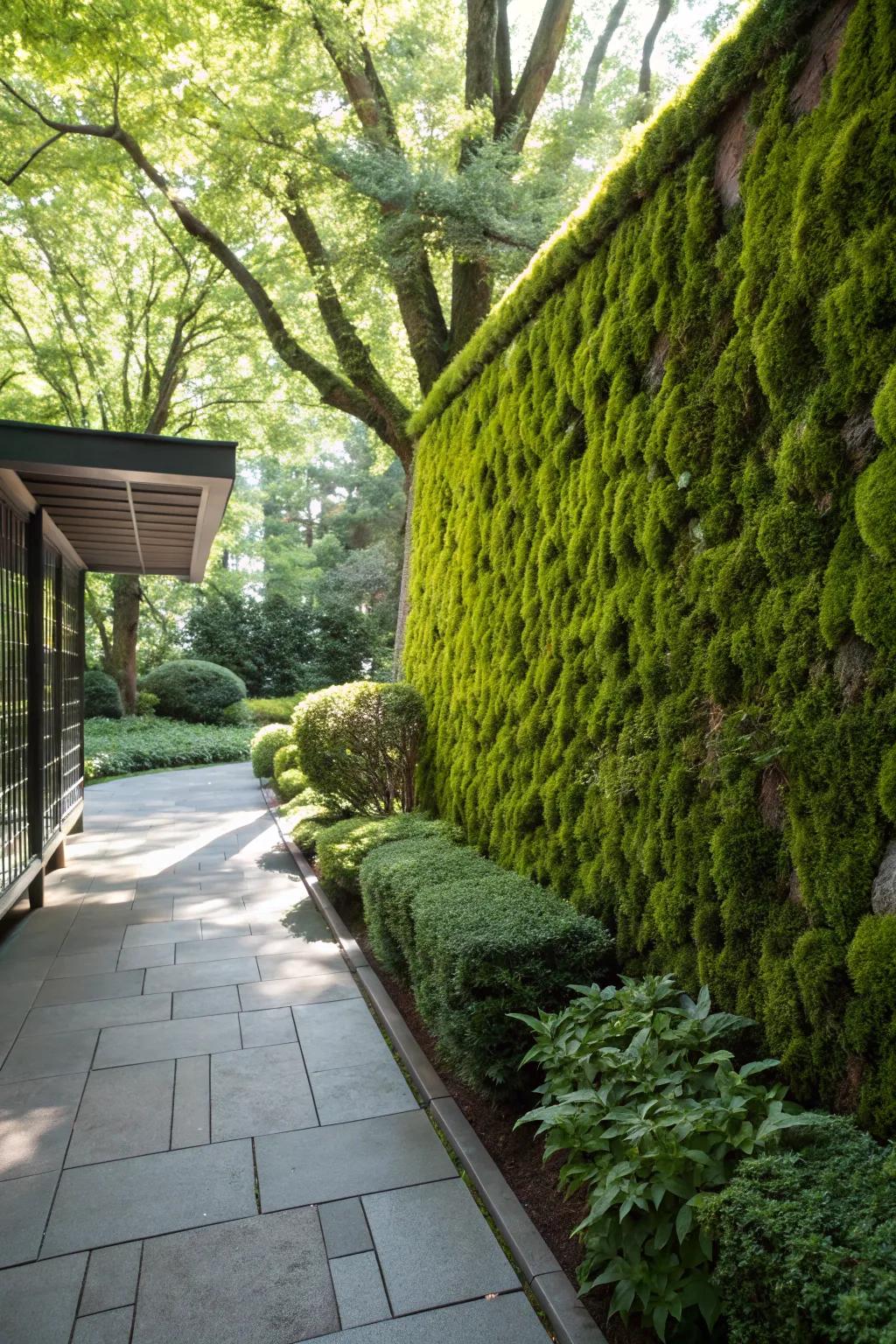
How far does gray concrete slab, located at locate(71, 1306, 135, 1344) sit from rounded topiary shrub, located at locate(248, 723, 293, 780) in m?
9.58

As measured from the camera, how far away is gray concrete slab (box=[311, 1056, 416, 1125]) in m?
3.30

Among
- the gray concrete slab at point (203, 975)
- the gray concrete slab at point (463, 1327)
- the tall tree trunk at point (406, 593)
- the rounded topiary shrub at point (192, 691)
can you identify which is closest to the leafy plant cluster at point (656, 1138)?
the gray concrete slab at point (463, 1327)

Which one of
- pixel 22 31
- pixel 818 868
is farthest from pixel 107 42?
pixel 818 868

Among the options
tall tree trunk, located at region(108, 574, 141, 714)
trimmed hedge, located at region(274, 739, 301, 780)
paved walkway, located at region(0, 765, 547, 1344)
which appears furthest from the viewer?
tall tree trunk, located at region(108, 574, 141, 714)

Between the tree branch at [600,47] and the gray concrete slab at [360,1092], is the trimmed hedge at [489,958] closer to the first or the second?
the gray concrete slab at [360,1092]

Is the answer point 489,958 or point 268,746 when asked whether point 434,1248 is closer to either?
point 489,958

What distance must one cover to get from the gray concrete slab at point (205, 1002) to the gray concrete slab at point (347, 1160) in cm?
130

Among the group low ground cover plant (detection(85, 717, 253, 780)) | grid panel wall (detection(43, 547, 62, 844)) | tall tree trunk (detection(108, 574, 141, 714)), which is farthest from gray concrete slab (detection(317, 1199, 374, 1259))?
tall tree trunk (detection(108, 574, 141, 714))

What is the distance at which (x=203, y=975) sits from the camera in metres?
4.82

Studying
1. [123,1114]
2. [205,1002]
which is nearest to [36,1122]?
[123,1114]

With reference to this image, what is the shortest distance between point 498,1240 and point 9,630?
15.1ft

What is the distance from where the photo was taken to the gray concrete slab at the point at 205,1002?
4.28m

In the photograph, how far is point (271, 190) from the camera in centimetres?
1007

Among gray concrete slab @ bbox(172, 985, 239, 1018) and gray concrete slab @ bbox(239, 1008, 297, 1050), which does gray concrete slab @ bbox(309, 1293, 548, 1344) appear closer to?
gray concrete slab @ bbox(239, 1008, 297, 1050)
